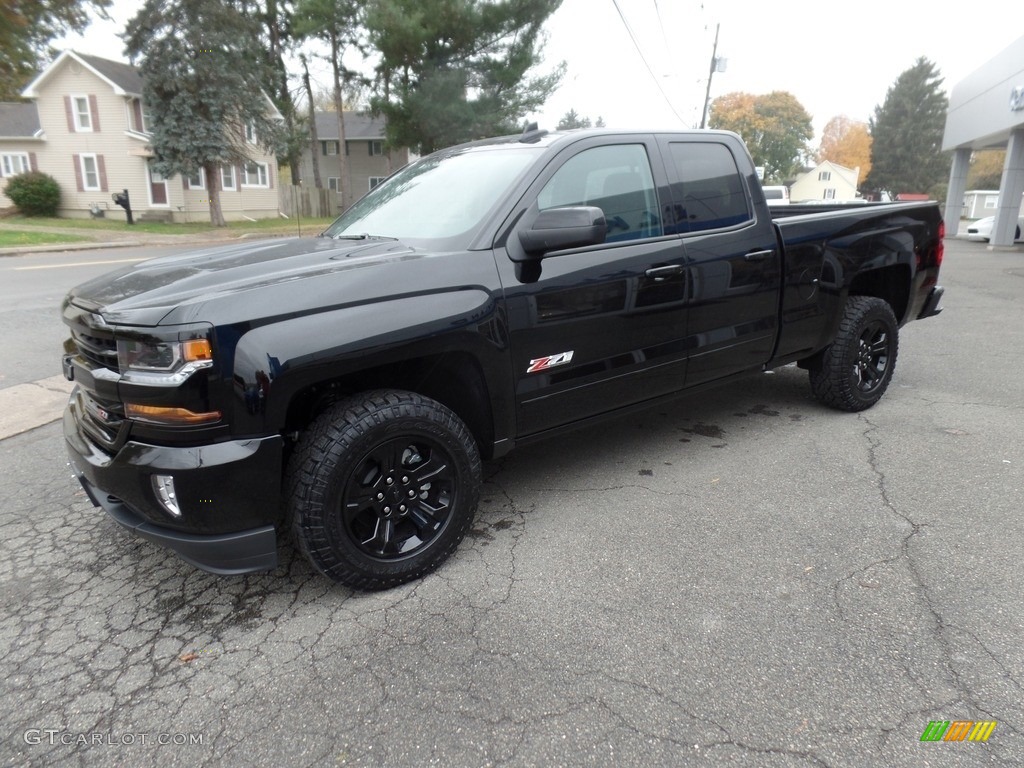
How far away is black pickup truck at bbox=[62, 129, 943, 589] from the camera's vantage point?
8.11ft

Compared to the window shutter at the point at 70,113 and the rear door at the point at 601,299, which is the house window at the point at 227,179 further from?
the rear door at the point at 601,299

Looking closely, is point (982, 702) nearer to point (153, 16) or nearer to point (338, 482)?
point (338, 482)

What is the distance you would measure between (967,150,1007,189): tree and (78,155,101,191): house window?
251 ft

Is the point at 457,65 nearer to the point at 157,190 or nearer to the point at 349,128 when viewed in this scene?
the point at 157,190

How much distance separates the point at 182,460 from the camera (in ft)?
7.97

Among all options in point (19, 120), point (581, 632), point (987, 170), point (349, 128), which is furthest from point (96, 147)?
point (987, 170)

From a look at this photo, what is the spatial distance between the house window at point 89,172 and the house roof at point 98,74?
10.9 feet

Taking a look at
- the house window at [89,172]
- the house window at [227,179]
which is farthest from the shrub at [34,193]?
the house window at [227,179]

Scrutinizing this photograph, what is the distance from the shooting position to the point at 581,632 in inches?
103

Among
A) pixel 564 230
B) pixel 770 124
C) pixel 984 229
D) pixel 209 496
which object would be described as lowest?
pixel 209 496

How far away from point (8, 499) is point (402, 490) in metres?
2.45

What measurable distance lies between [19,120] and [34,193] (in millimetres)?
7192

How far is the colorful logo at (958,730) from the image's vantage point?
208 cm

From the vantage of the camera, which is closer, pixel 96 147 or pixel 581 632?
pixel 581 632
